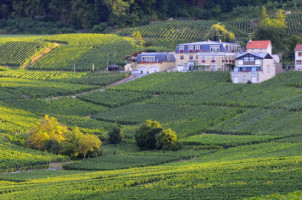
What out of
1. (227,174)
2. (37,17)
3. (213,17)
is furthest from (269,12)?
(227,174)

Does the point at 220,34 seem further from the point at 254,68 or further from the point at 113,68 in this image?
the point at 254,68

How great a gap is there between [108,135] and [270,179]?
2947cm

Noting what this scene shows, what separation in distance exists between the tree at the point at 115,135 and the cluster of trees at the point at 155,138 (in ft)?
7.98

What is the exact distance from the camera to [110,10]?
134 m

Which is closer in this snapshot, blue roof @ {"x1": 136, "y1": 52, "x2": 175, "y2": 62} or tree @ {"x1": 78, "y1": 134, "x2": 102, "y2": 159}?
tree @ {"x1": 78, "y1": 134, "x2": 102, "y2": 159}

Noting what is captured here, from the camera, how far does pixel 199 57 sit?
102 meters

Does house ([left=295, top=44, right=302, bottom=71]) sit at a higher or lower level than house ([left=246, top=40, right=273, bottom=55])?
lower

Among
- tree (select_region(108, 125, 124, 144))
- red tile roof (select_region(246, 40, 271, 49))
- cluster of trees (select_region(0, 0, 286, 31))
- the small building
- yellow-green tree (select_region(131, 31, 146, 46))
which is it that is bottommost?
tree (select_region(108, 125, 124, 144))

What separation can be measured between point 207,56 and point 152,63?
8.43m

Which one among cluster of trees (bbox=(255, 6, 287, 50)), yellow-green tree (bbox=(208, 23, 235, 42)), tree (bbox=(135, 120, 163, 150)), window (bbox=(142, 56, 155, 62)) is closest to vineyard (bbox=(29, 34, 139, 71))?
window (bbox=(142, 56, 155, 62))

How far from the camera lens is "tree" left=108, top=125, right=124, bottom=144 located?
68625mm

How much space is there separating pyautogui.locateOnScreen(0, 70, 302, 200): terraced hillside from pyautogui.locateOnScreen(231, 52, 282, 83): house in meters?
1.76

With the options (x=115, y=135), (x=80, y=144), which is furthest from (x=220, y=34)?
(x=80, y=144)

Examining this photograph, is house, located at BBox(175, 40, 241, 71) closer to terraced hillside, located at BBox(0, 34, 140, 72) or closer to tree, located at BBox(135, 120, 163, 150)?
terraced hillside, located at BBox(0, 34, 140, 72)
